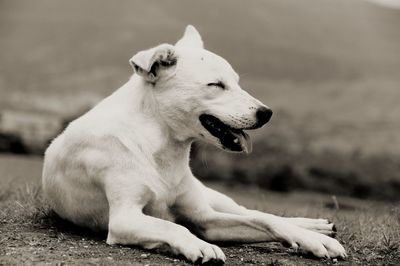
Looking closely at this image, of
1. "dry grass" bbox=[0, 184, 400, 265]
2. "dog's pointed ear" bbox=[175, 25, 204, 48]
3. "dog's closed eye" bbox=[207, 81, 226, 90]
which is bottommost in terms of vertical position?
"dry grass" bbox=[0, 184, 400, 265]

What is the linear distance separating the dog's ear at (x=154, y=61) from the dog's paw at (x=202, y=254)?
4.68 ft

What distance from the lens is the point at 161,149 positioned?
19.0 feet

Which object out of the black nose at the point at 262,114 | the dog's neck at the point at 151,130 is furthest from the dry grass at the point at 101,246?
the black nose at the point at 262,114

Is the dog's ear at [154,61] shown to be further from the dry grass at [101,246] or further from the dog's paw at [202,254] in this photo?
the dog's paw at [202,254]

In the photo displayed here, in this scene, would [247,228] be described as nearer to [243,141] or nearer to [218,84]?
[243,141]

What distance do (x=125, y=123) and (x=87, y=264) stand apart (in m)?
1.31

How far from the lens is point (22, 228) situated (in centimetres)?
609

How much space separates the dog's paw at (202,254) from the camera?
5.00 m

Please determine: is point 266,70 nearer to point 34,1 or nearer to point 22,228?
point 34,1

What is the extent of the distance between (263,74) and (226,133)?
51.9ft

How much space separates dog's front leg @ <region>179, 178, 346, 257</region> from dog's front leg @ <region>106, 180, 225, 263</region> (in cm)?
56

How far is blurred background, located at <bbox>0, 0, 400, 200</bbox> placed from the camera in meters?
14.2

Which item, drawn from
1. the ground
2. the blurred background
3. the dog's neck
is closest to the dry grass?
the ground

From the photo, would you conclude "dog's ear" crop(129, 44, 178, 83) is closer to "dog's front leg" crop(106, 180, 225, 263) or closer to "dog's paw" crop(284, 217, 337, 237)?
"dog's front leg" crop(106, 180, 225, 263)
